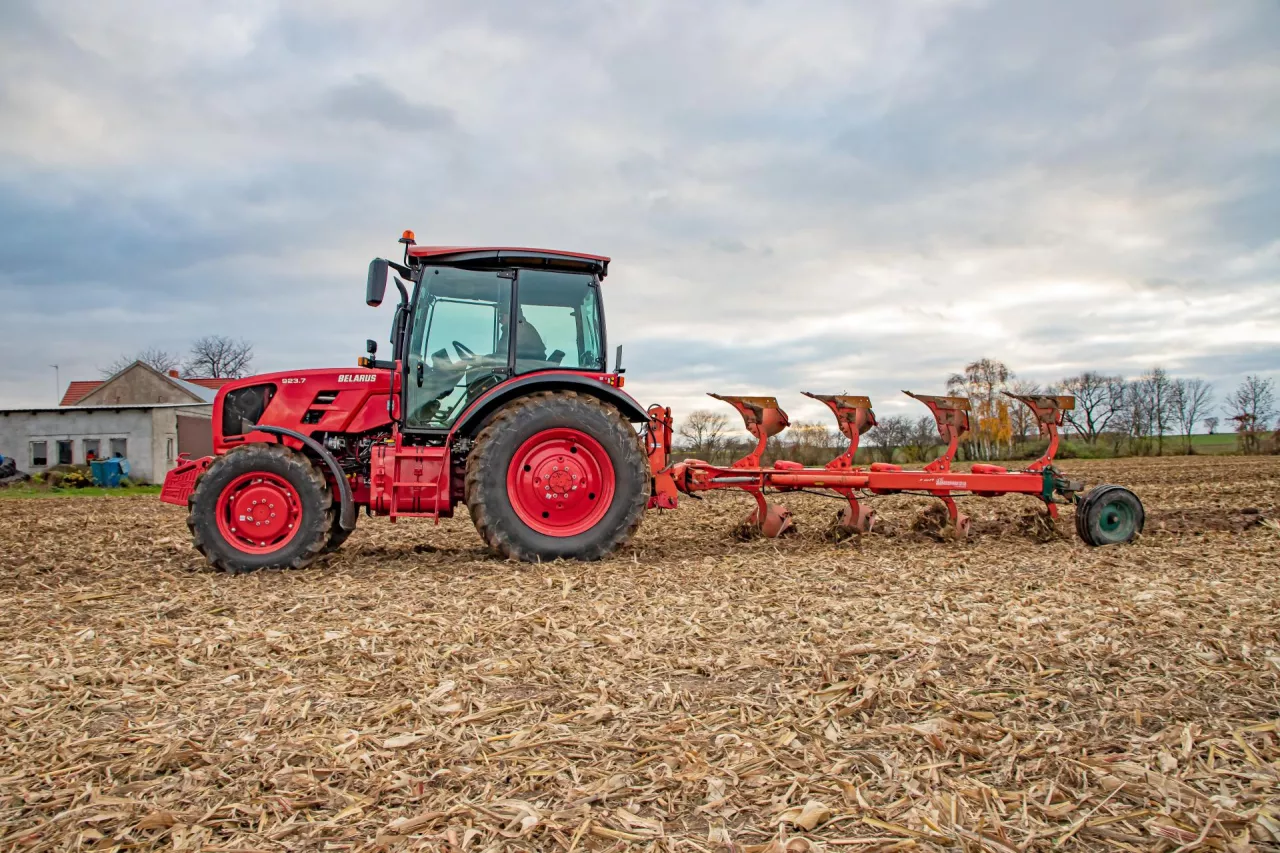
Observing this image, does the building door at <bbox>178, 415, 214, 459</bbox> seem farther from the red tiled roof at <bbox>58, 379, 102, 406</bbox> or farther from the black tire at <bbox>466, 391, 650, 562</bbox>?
the black tire at <bbox>466, 391, 650, 562</bbox>

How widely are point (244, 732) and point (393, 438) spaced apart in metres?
3.77

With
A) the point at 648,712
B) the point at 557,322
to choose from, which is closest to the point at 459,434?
the point at 557,322

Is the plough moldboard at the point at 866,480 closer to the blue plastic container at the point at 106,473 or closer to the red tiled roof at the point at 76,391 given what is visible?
the blue plastic container at the point at 106,473

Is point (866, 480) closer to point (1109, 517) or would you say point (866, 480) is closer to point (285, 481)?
point (1109, 517)

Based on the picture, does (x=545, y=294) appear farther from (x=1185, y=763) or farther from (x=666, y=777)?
(x=1185, y=763)

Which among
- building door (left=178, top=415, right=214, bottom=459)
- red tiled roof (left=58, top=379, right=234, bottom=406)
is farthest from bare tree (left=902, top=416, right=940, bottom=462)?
red tiled roof (left=58, top=379, right=234, bottom=406)

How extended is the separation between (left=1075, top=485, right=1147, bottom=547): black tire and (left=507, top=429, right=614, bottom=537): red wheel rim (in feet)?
13.8

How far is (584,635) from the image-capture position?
3.85m

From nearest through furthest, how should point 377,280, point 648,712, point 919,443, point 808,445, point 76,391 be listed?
point 648,712 → point 377,280 → point 808,445 → point 919,443 → point 76,391

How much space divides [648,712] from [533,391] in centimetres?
369

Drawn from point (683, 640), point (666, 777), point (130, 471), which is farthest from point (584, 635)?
point (130, 471)

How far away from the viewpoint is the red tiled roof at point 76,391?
133ft

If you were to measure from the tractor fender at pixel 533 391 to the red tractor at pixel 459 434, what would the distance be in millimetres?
16

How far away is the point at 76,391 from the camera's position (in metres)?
41.6
